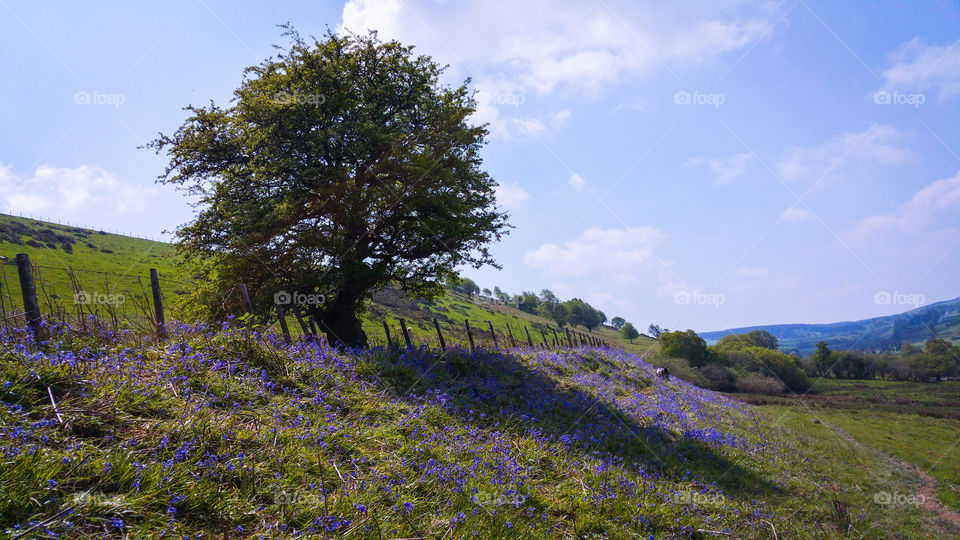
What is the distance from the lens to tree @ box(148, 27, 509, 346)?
14.6 m

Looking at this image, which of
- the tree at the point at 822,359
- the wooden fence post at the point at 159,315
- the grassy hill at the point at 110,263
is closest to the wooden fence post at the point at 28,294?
the wooden fence post at the point at 159,315

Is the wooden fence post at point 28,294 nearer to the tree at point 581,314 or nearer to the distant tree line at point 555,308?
the distant tree line at point 555,308

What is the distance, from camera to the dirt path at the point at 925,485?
14189 mm

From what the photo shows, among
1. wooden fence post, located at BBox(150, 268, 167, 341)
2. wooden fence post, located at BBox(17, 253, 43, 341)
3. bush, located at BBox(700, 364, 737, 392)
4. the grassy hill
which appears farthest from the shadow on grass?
bush, located at BBox(700, 364, 737, 392)

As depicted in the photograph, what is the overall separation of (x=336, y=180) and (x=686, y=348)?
66632 millimetres

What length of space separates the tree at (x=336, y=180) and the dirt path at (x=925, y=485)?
17632mm

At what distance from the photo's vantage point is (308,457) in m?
4.71

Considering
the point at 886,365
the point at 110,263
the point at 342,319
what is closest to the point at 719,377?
the point at 886,365

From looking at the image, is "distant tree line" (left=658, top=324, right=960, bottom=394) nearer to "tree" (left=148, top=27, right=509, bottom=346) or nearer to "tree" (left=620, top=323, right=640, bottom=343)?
"tree" (left=620, top=323, right=640, bottom=343)

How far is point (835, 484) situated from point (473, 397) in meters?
13.0

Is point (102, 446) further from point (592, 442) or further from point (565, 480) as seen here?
point (592, 442)

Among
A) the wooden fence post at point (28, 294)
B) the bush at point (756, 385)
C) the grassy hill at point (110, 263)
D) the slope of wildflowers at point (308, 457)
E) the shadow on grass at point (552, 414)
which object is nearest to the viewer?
the slope of wildflowers at point (308, 457)

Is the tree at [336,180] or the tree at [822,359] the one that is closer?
the tree at [336,180]

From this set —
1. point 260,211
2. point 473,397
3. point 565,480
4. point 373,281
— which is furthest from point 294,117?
point 565,480
